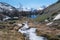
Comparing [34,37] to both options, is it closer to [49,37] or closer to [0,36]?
[49,37]

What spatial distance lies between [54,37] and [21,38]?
5416mm

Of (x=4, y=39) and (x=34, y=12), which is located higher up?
(x=34, y=12)

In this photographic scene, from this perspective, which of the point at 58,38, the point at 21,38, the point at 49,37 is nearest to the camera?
the point at 58,38

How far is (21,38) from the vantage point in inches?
1158

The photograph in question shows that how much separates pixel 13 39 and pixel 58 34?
20.9 feet

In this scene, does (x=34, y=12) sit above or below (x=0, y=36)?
above

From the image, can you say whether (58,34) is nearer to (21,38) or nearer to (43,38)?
(43,38)

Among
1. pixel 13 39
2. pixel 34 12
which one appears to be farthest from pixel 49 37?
pixel 34 12

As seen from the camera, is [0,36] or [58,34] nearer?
[58,34]

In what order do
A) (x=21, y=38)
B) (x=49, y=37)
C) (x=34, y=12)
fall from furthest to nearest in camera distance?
(x=34, y=12)
(x=21, y=38)
(x=49, y=37)

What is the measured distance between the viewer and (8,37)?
29484 millimetres

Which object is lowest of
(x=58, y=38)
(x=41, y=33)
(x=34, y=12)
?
(x=58, y=38)

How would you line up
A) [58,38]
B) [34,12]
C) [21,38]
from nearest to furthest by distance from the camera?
[58,38]
[21,38]
[34,12]

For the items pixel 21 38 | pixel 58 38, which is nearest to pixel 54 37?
pixel 58 38
